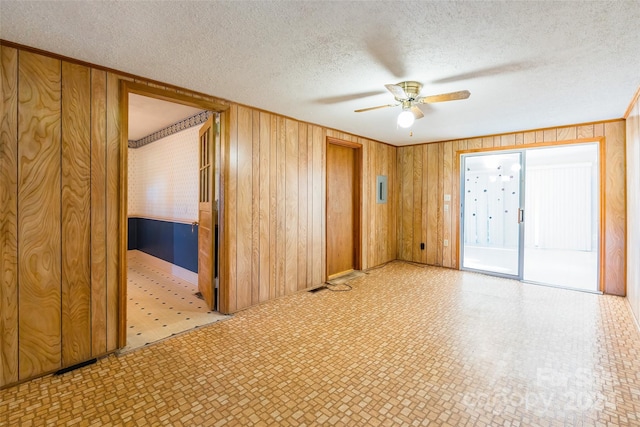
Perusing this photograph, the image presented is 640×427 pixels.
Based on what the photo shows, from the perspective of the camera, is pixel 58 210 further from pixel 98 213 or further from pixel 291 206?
pixel 291 206

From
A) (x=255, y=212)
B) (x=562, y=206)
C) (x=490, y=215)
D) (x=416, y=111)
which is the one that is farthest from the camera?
(x=562, y=206)

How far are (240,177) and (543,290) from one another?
14.3 feet

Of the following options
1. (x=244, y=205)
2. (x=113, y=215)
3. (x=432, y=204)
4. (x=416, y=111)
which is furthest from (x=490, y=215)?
(x=113, y=215)

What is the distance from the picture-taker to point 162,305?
358 centimetres

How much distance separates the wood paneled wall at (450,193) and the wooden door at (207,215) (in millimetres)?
3872

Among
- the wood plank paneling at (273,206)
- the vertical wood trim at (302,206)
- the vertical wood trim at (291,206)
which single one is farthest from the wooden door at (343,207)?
the wood plank paneling at (273,206)

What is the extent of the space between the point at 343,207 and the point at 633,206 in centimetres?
354

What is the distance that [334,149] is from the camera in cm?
485

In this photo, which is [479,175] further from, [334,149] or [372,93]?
[372,93]

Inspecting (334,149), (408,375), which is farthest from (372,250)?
(408,375)

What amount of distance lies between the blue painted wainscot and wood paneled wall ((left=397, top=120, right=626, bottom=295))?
3.92 m

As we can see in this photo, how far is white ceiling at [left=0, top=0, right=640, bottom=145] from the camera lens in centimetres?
167

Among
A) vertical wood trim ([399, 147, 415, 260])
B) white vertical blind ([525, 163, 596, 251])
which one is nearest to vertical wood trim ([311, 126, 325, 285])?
vertical wood trim ([399, 147, 415, 260])

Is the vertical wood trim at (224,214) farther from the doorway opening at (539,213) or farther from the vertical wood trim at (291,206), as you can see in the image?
the doorway opening at (539,213)
